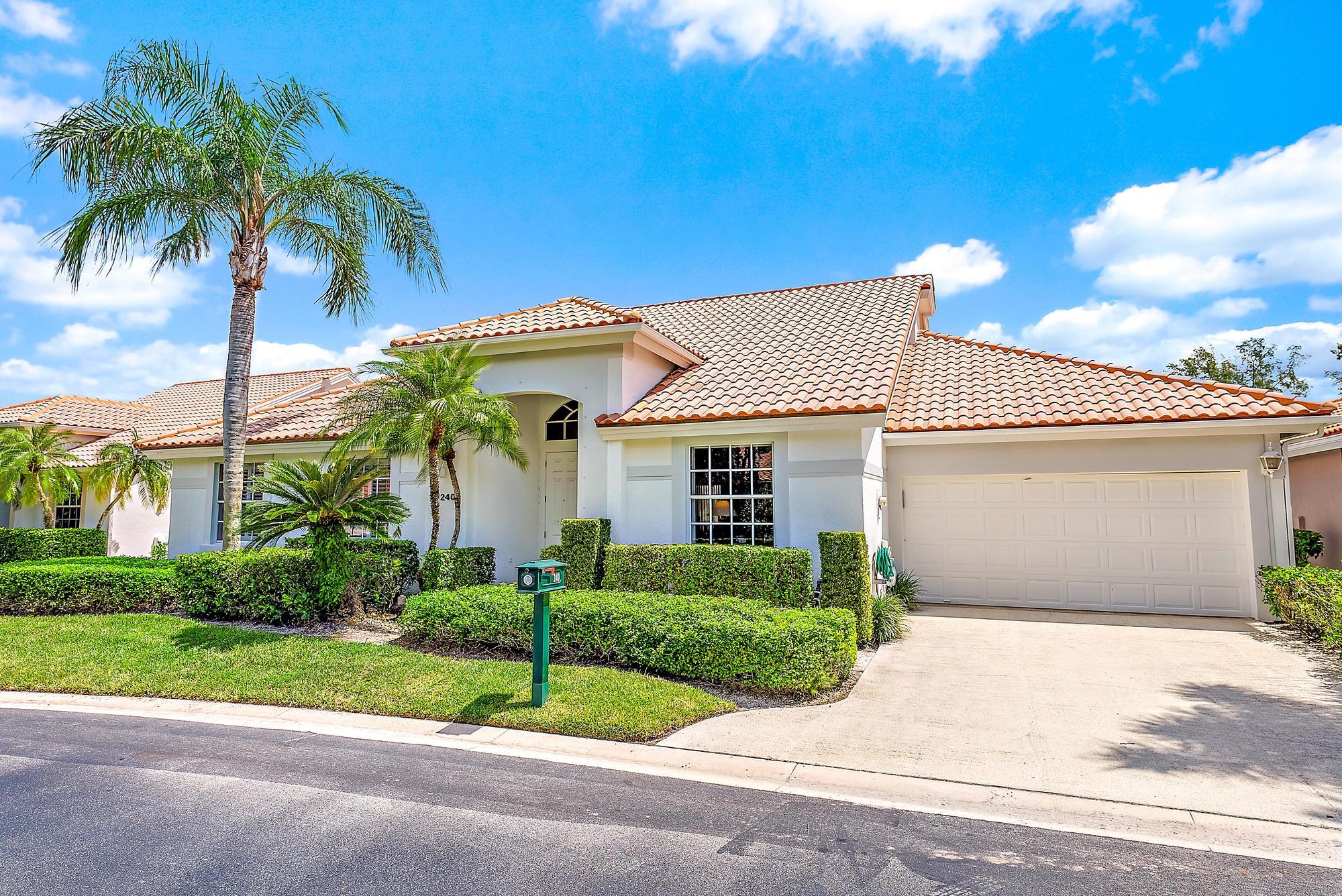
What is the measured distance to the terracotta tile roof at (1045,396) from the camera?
454 inches

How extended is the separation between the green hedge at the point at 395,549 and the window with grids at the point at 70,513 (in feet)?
53.1

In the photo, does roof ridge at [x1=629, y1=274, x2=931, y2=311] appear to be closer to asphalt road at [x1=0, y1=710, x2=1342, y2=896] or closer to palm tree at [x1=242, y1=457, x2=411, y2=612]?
palm tree at [x1=242, y1=457, x2=411, y2=612]

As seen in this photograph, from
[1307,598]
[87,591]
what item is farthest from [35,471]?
[1307,598]

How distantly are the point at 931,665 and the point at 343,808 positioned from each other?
7.00 metres

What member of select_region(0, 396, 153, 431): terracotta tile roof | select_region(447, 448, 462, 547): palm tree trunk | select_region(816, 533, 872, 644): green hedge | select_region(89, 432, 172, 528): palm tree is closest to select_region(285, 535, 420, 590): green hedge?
select_region(447, 448, 462, 547): palm tree trunk

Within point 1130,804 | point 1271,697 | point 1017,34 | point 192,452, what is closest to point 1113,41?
point 1017,34

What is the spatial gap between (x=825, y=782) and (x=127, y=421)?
30114 millimetres

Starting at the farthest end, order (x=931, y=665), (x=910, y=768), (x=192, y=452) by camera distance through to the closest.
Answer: (x=192, y=452) → (x=931, y=665) → (x=910, y=768)

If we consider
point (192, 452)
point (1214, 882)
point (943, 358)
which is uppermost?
point (943, 358)

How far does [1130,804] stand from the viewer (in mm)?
4844

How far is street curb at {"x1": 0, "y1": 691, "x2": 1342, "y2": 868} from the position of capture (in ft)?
14.4

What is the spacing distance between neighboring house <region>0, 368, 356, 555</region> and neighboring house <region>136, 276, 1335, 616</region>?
948 centimetres

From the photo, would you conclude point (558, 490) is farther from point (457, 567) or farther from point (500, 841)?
point (500, 841)

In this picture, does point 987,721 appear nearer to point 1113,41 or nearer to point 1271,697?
point 1271,697
